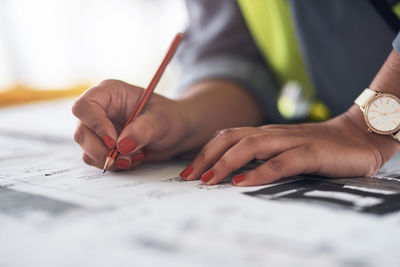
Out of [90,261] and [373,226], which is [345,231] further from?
[90,261]

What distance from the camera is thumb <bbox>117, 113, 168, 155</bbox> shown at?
521 millimetres

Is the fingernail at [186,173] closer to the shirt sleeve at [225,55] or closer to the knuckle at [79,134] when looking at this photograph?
the knuckle at [79,134]

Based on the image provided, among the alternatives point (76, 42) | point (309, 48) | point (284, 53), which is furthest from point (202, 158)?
point (76, 42)

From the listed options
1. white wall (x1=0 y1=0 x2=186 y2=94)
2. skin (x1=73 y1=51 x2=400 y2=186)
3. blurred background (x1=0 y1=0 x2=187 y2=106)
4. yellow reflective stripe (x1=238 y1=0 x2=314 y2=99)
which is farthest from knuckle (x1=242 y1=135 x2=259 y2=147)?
white wall (x1=0 y1=0 x2=186 y2=94)

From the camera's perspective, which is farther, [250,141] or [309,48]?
[309,48]

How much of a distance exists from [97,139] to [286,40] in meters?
0.51

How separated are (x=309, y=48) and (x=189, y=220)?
0.52 meters

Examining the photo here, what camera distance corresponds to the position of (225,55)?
3.11 ft

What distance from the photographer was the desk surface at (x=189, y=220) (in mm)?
306

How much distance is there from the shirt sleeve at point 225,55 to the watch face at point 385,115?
0.34 m

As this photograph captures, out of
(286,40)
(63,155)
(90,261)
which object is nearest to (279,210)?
(90,261)

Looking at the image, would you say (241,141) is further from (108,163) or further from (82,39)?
(82,39)

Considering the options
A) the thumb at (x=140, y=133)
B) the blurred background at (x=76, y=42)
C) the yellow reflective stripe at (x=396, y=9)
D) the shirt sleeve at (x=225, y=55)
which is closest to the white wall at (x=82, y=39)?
the blurred background at (x=76, y=42)

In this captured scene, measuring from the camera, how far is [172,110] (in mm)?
617
